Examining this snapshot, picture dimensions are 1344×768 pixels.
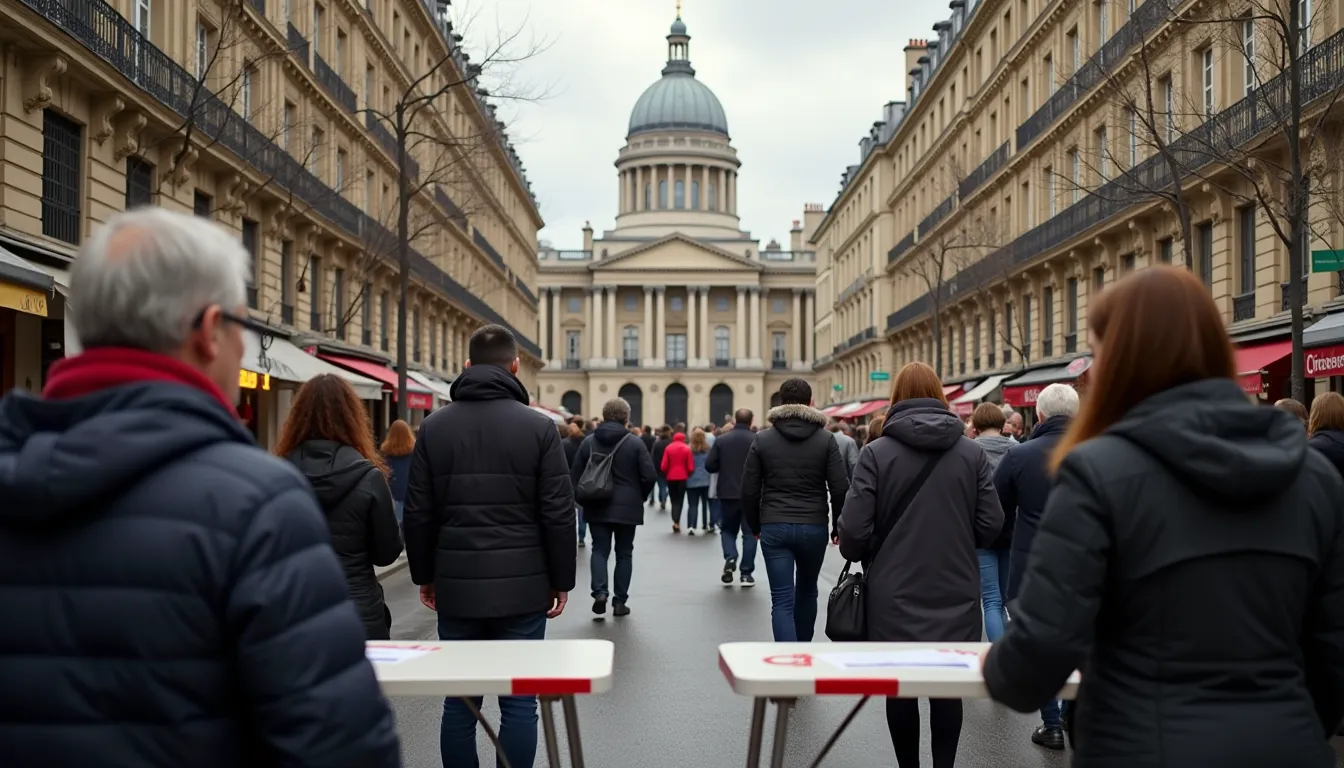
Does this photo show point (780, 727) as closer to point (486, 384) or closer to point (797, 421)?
point (486, 384)

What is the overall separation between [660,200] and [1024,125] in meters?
82.2

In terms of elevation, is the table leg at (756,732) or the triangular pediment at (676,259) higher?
the triangular pediment at (676,259)

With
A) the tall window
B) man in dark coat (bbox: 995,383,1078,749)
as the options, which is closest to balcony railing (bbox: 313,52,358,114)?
the tall window

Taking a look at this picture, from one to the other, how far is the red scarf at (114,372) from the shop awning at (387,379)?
25.3m

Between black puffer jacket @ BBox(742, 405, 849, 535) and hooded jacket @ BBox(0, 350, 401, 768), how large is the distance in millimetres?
6477

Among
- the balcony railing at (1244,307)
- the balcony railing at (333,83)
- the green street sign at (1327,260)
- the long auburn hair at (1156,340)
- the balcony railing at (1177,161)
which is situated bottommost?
the long auburn hair at (1156,340)

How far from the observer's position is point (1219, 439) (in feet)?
8.89

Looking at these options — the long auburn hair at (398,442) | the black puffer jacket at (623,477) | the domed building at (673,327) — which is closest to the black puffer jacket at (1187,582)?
the black puffer jacket at (623,477)

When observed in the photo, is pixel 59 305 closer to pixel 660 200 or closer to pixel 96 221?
pixel 96 221

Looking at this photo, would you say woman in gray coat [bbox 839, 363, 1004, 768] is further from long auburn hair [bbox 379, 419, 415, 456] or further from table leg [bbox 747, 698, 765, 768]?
long auburn hair [bbox 379, 419, 415, 456]

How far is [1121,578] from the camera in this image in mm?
2785

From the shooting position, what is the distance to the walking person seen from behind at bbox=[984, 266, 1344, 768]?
271 cm

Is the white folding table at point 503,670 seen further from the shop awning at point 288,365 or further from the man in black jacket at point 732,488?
the shop awning at point 288,365

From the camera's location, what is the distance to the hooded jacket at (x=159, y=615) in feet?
7.06
